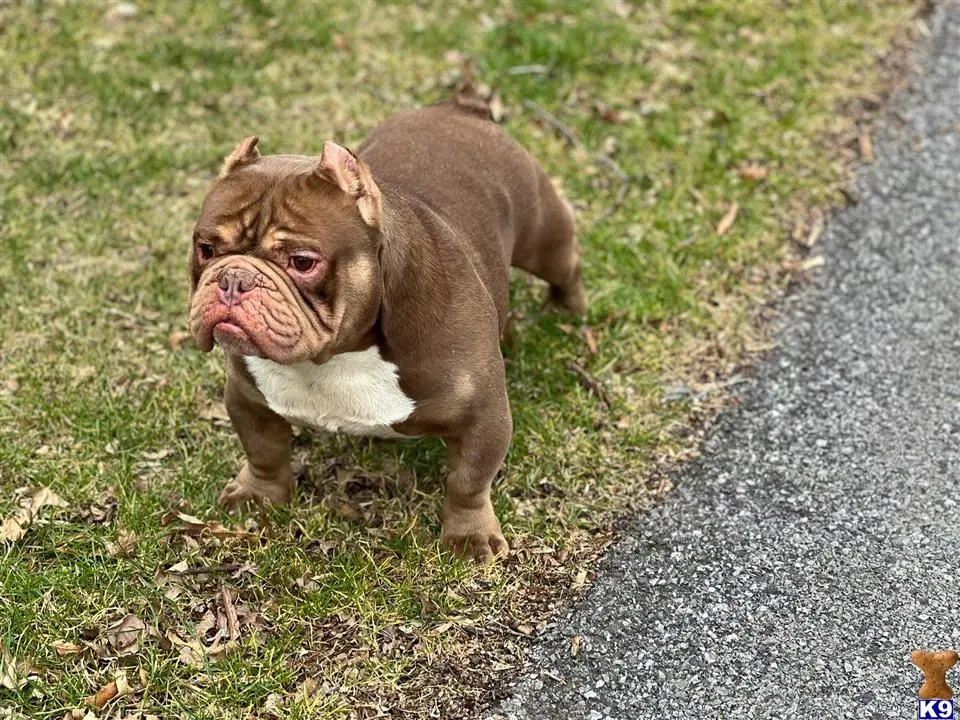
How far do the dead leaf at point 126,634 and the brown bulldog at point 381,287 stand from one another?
605 mm

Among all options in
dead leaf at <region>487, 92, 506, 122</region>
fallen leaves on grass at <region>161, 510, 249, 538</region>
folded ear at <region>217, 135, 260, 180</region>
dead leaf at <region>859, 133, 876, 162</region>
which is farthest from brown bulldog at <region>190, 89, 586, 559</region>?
dead leaf at <region>859, 133, 876, 162</region>

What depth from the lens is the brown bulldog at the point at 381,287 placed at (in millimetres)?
3246

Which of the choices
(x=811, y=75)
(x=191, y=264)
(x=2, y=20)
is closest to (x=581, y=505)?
(x=191, y=264)

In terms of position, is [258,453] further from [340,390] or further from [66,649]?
[66,649]

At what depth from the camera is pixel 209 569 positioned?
162 inches

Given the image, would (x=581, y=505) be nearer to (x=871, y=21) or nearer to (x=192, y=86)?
(x=192, y=86)

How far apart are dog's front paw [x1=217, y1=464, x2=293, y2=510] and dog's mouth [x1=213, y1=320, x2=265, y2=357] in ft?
3.60

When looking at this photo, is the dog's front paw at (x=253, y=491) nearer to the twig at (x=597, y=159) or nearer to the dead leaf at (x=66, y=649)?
the dead leaf at (x=66, y=649)

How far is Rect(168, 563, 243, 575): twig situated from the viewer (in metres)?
4.11

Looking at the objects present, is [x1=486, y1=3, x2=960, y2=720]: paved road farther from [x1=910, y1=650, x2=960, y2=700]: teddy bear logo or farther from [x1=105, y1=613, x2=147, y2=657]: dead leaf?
[x1=105, y1=613, x2=147, y2=657]: dead leaf

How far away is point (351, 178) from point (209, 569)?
163 centimetres

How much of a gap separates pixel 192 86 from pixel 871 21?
14.0 feet

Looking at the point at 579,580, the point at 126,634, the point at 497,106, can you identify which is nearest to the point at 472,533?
the point at 579,580

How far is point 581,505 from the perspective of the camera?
4488 millimetres
